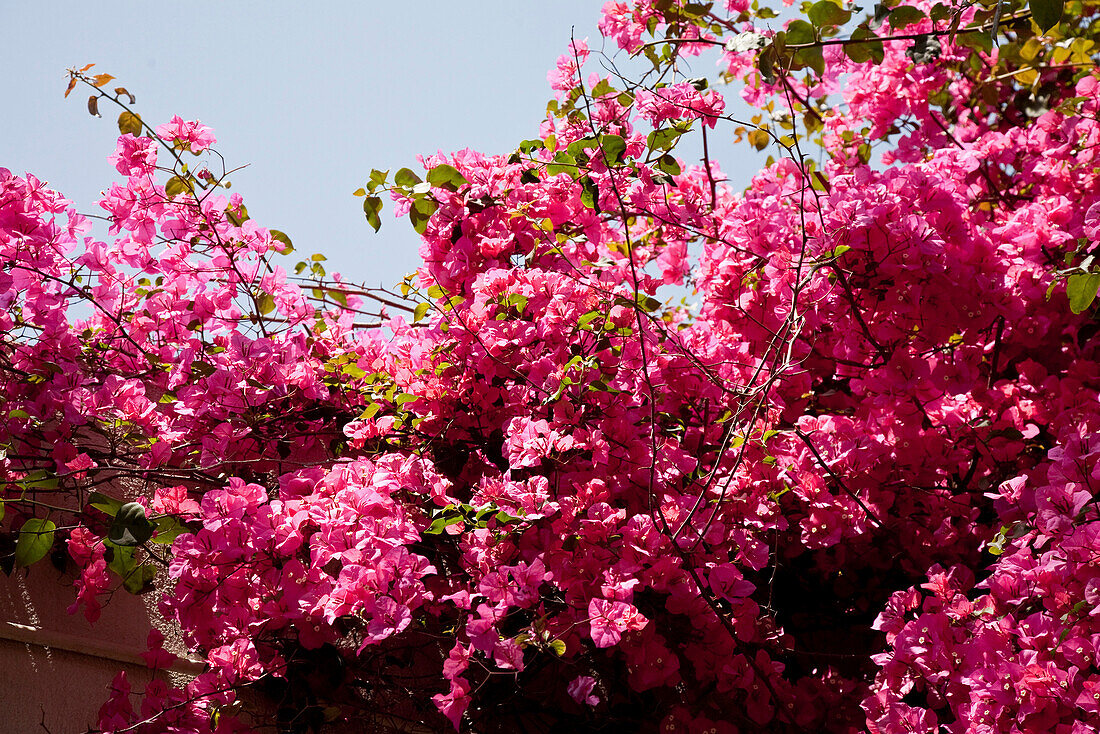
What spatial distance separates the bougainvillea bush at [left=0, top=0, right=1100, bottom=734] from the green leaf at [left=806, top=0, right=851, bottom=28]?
0.02 metres

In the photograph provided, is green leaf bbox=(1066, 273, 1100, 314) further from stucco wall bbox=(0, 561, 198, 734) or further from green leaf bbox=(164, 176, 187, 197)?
stucco wall bbox=(0, 561, 198, 734)

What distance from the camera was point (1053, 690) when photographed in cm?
141

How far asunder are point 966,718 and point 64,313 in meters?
2.24

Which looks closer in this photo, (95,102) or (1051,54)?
(95,102)

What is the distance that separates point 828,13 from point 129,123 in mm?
1656

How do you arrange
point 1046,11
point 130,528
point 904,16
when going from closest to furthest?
point 1046,11 → point 130,528 → point 904,16

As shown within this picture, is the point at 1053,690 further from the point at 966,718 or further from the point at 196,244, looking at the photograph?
the point at 196,244

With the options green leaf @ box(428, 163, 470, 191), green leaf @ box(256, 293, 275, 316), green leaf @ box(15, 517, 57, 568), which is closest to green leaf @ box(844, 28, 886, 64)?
green leaf @ box(428, 163, 470, 191)

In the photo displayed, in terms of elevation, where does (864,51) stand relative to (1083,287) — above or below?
above

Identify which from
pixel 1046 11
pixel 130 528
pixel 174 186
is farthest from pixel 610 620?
pixel 174 186

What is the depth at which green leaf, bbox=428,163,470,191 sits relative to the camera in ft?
6.75

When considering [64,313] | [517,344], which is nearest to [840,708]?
[517,344]

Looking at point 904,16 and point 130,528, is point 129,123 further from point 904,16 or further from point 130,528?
point 904,16

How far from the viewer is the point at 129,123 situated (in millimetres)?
2107
